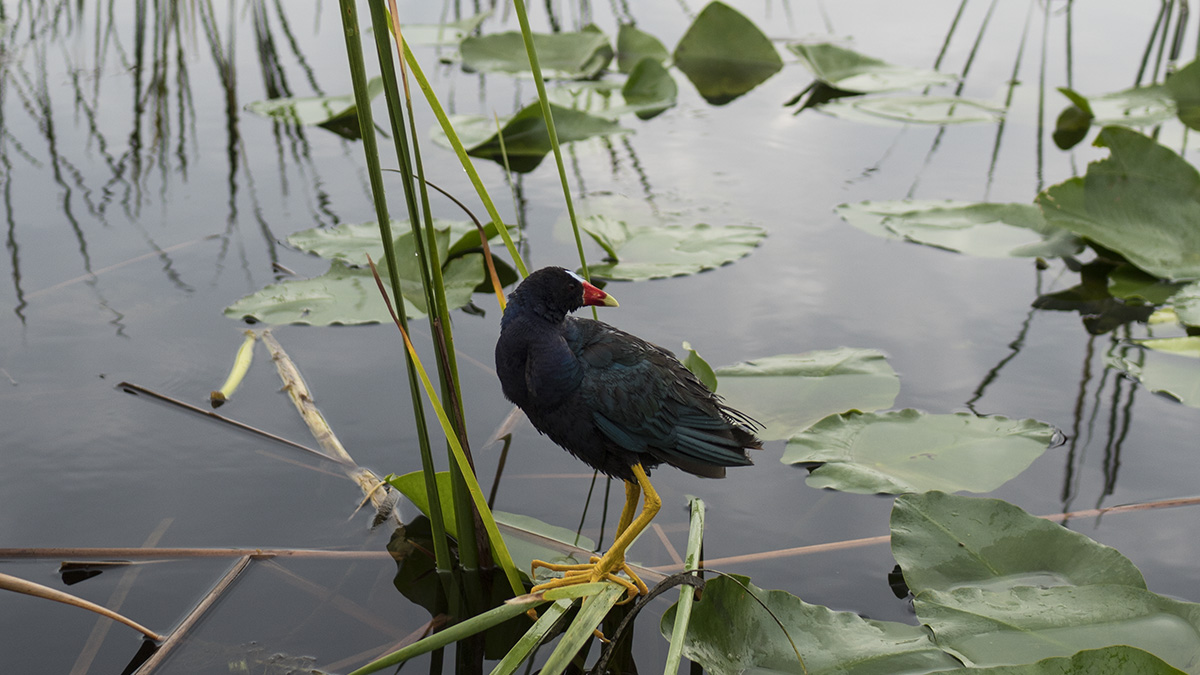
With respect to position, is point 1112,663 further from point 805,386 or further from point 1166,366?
point 1166,366

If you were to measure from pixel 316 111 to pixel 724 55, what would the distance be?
2176mm

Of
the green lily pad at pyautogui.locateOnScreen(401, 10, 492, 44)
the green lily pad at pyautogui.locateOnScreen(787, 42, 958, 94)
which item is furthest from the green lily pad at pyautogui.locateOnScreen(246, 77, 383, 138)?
the green lily pad at pyautogui.locateOnScreen(787, 42, 958, 94)

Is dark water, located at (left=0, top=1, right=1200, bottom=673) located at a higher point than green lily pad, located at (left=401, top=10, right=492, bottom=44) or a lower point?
lower

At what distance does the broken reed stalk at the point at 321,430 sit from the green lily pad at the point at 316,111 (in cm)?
164

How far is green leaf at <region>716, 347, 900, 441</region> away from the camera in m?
1.99

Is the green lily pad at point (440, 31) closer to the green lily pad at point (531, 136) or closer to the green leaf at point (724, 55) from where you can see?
the green leaf at point (724, 55)

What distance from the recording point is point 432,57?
469 centimetres

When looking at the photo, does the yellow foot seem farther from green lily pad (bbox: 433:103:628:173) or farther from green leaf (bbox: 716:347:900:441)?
green lily pad (bbox: 433:103:628:173)

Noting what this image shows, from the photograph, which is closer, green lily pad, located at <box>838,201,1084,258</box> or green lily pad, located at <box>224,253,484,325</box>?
green lily pad, located at <box>224,253,484,325</box>

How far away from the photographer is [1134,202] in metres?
2.57

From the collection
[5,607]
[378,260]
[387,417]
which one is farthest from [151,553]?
[378,260]

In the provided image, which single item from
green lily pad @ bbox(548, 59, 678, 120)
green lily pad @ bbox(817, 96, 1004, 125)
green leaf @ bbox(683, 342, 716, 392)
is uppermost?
green lily pad @ bbox(548, 59, 678, 120)

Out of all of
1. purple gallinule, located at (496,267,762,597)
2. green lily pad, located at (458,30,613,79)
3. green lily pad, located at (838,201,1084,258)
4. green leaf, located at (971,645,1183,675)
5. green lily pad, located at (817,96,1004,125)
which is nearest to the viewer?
green leaf, located at (971,645,1183,675)

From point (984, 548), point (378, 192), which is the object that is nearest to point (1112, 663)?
point (984, 548)
